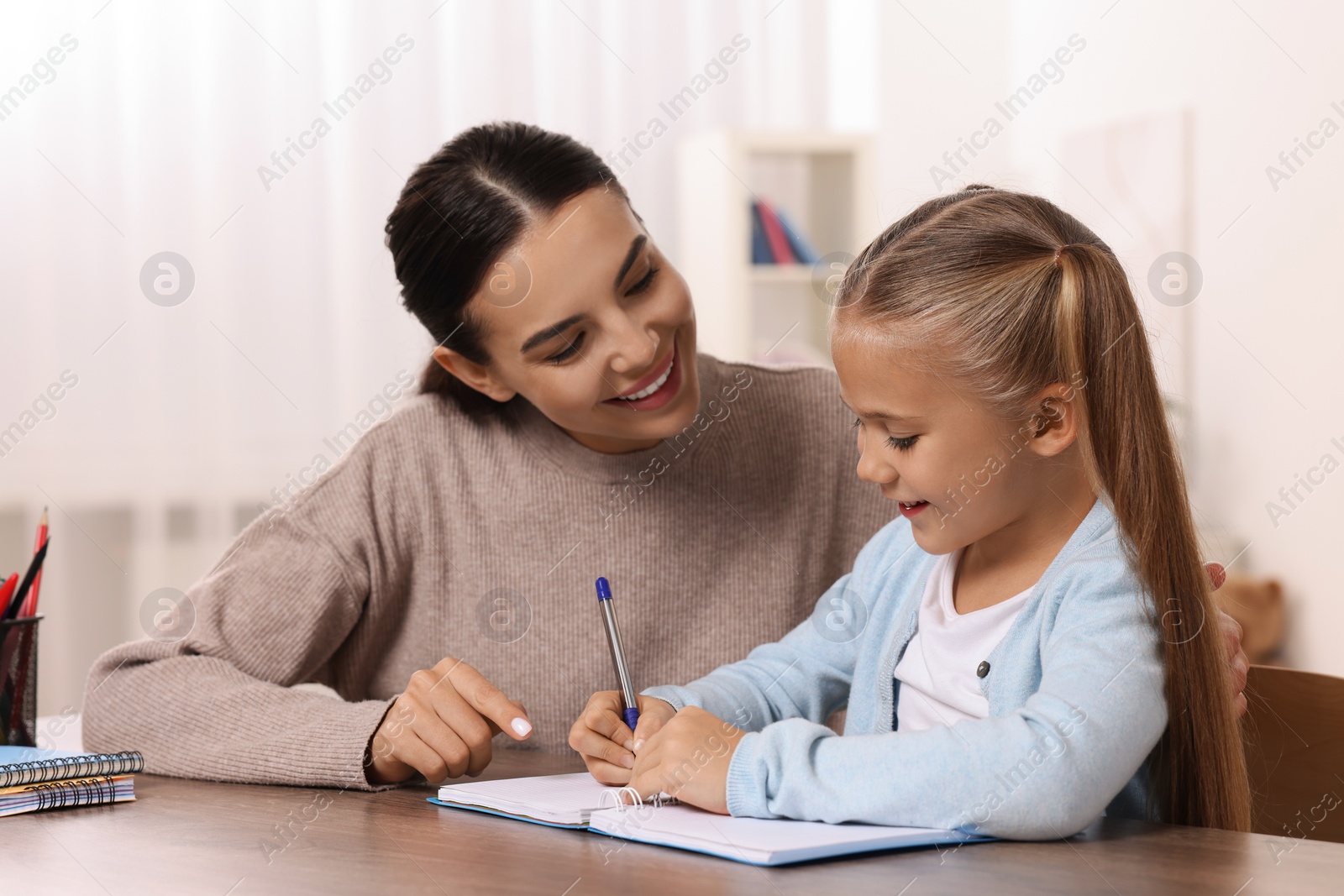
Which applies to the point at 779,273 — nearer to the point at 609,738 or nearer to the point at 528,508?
the point at 528,508

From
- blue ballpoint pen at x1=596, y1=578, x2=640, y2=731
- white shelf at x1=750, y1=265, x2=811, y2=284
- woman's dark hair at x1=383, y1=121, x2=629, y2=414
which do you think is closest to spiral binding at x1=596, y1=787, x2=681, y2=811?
blue ballpoint pen at x1=596, y1=578, x2=640, y2=731

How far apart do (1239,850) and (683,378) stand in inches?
28.9

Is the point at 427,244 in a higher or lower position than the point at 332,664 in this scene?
higher

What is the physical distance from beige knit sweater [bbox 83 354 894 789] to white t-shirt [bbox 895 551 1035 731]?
15.4 inches

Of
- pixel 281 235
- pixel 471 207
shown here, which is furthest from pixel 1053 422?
pixel 281 235

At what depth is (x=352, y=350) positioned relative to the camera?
3.29m

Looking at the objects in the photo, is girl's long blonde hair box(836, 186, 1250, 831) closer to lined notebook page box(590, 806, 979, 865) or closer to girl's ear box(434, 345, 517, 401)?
lined notebook page box(590, 806, 979, 865)

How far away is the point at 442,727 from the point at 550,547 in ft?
1.43

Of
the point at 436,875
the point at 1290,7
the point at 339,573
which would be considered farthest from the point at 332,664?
the point at 1290,7

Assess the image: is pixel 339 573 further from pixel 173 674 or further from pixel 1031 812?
pixel 1031 812

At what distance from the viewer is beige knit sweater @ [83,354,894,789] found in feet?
4.49

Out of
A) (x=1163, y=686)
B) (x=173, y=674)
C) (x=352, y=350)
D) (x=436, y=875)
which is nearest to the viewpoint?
(x=436, y=875)

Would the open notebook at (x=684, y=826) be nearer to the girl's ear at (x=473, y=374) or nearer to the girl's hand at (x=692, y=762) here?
the girl's hand at (x=692, y=762)

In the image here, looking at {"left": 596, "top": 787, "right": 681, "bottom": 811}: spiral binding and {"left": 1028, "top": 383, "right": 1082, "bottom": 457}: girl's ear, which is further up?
{"left": 1028, "top": 383, "right": 1082, "bottom": 457}: girl's ear
